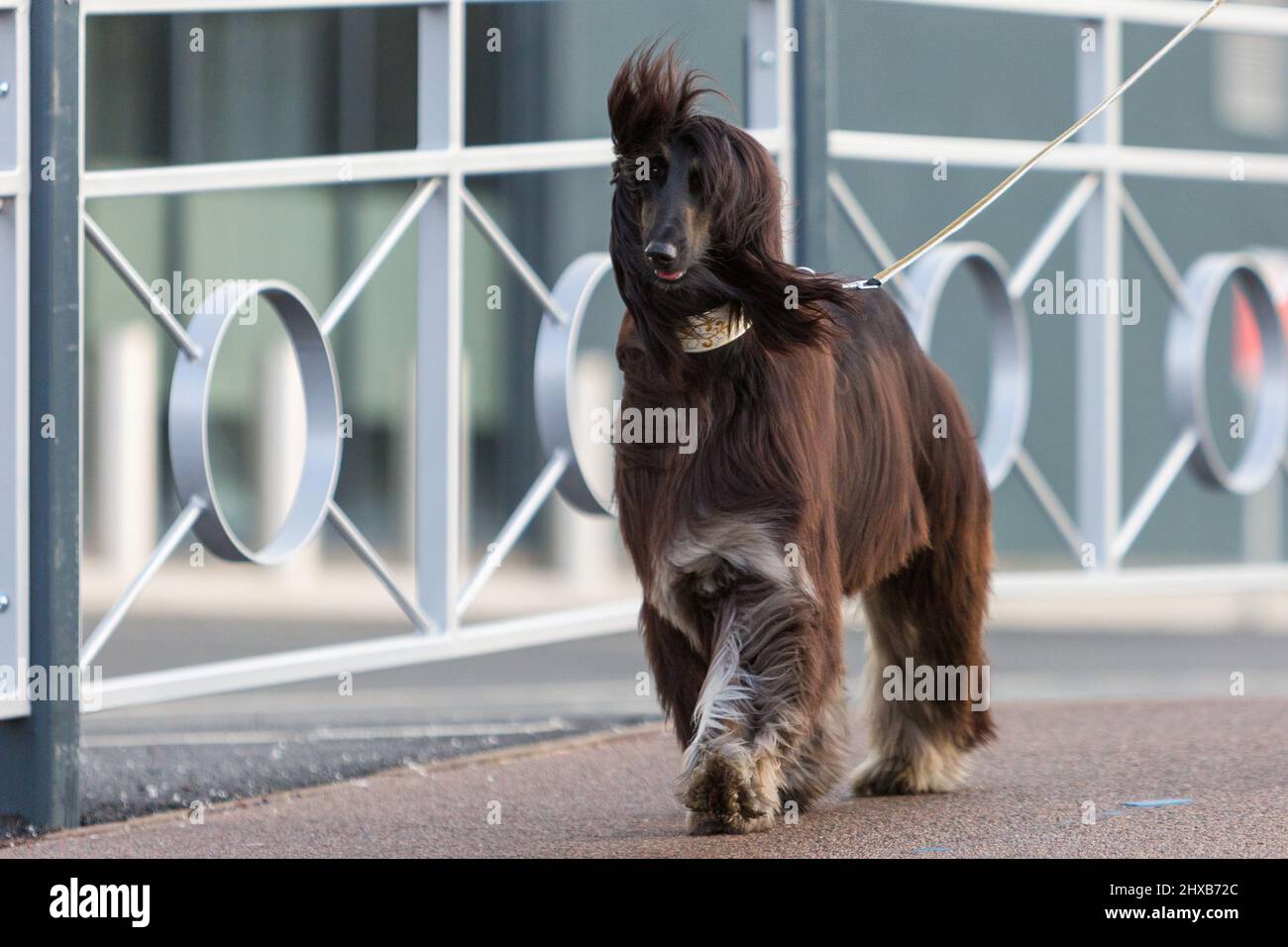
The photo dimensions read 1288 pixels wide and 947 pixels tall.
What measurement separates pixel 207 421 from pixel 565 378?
1434mm

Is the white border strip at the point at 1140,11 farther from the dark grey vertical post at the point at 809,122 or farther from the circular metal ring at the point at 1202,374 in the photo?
the circular metal ring at the point at 1202,374

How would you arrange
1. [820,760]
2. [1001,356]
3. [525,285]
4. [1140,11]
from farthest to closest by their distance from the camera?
[1140,11], [1001,356], [525,285], [820,760]

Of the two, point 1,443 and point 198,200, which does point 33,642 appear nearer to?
point 1,443

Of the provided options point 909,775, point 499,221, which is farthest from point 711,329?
point 499,221

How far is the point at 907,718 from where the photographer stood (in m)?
5.34

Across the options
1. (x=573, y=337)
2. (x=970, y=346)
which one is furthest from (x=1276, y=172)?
(x=970, y=346)

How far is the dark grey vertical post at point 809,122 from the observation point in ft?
23.8

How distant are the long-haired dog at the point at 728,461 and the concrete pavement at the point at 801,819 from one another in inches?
10.8

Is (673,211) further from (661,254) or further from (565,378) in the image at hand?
(565,378)

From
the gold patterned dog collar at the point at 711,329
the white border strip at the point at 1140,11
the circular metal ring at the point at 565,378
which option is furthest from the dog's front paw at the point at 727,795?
the white border strip at the point at 1140,11

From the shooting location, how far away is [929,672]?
5387 millimetres

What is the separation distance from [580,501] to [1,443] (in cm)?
246

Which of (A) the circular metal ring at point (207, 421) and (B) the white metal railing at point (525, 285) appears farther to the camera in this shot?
(B) the white metal railing at point (525, 285)
